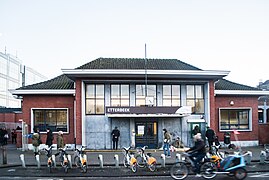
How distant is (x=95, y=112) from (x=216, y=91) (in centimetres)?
950

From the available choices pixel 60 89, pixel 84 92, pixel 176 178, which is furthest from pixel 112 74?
pixel 176 178

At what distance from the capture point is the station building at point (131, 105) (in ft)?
86.0

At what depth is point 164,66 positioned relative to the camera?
30.3 metres

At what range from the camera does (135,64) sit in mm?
30672

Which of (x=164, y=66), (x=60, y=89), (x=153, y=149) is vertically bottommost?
(x=153, y=149)

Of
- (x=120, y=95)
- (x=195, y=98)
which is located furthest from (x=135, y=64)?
(x=195, y=98)

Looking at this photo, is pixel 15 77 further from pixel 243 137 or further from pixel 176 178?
pixel 176 178

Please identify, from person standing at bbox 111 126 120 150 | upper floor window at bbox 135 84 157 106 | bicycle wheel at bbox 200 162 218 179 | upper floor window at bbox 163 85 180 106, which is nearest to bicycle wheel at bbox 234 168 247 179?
bicycle wheel at bbox 200 162 218 179

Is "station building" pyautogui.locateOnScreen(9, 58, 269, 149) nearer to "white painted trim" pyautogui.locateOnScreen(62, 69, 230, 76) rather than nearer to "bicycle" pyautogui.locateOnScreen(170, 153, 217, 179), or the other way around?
"white painted trim" pyautogui.locateOnScreen(62, 69, 230, 76)

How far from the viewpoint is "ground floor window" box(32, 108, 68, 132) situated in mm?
28031

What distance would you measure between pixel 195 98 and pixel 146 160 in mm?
12657

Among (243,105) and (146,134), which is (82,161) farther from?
(243,105)

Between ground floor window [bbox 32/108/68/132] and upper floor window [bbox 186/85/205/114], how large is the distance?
9438 millimetres

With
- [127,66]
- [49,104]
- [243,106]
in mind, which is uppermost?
[127,66]
